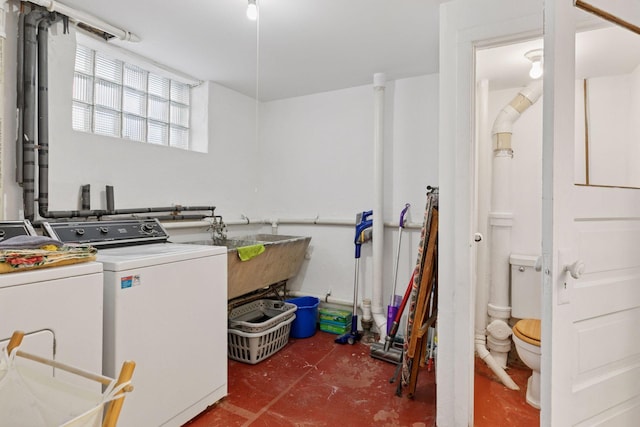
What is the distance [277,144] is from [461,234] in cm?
246

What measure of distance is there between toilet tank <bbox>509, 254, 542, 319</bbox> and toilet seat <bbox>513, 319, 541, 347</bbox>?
36 cm

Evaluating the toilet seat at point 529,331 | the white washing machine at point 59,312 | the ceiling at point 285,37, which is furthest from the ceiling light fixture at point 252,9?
the toilet seat at point 529,331

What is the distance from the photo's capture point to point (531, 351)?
1979 mm

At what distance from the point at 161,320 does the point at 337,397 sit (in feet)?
3.99

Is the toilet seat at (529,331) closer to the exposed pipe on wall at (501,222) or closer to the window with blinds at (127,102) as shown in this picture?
the exposed pipe on wall at (501,222)

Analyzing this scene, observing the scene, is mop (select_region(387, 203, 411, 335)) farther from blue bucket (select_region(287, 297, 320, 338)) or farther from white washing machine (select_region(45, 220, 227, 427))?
white washing machine (select_region(45, 220, 227, 427))

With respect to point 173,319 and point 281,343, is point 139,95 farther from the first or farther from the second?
point 281,343

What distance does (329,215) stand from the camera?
3426mm

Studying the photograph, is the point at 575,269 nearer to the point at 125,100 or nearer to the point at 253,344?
the point at 253,344

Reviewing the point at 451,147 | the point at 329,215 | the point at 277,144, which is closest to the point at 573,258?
the point at 451,147

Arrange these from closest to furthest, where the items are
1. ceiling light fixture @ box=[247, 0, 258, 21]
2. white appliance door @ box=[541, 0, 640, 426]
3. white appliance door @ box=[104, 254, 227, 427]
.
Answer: white appliance door @ box=[541, 0, 640, 426] < white appliance door @ box=[104, 254, 227, 427] < ceiling light fixture @ box=[247, 0, 258, 21]

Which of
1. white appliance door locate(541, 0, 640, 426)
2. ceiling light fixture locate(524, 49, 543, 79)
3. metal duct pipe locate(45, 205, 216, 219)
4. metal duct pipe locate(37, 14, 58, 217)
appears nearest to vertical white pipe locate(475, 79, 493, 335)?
ceiling light fixture locate(524, 49, 543, 79)

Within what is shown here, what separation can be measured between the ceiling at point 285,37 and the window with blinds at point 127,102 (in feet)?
0.85

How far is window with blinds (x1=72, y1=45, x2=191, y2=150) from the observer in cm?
241
